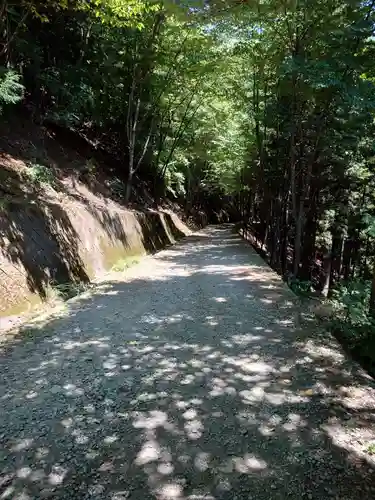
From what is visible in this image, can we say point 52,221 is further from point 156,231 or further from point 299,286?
point 156,231

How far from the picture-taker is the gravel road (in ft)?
8.72

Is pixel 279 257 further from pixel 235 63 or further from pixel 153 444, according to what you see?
pixel 153 444

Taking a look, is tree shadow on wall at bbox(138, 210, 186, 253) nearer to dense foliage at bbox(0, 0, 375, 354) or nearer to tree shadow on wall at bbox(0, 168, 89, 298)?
dense foliage at bbox(0, 0, 375, 354)

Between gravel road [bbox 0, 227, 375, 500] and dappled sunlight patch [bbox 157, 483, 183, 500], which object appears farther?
gravel road [bbox 0, 227, 375, 500]

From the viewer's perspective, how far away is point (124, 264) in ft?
35.3

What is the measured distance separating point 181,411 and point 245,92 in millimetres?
15362

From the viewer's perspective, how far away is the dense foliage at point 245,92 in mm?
7420

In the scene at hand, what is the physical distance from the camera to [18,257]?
626cm

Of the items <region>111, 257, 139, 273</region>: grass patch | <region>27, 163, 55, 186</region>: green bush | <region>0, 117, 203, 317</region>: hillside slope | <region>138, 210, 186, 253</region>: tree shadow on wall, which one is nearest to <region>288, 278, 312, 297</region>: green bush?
<region>111, 257, 139, 273</region>: grass patch

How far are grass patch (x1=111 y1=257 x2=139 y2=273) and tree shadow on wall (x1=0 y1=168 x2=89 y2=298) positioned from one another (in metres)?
1.70

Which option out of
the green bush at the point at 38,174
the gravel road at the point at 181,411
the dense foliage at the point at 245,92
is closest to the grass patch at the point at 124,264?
the green bush at the point at 38,174

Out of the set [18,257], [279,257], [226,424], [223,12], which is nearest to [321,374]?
[226,424]

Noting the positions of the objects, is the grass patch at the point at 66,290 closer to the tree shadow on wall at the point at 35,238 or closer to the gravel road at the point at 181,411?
the tree shadow on wall at the point at 35,238

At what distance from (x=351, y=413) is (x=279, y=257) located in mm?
13277
